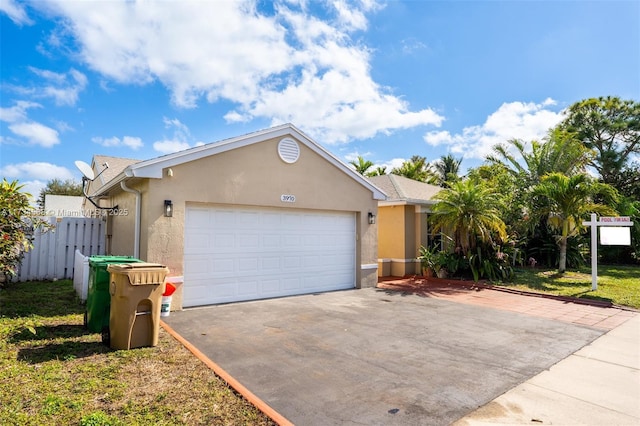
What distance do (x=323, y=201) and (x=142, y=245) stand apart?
16.5 ft

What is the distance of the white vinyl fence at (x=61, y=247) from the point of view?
10508 mm

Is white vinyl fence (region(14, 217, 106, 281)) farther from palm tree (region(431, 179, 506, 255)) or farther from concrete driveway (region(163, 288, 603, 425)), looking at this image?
palm tree (region(431, 179, 506, 255))

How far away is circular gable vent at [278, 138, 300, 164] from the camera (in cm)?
980

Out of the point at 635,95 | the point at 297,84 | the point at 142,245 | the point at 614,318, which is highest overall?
the point at 635,95

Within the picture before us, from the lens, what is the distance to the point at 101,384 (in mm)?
4043

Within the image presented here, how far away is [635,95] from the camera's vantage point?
869 inches

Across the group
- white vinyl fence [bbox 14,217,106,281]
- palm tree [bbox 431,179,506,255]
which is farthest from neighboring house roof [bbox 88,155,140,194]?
palm tree [bbox 431,179,506,255]

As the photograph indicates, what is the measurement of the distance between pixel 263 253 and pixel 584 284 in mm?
10938

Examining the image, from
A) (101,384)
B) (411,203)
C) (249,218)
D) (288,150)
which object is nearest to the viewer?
(101,384)

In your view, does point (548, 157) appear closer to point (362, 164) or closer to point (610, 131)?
point (610, 131)

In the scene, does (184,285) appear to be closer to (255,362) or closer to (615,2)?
(255,362)

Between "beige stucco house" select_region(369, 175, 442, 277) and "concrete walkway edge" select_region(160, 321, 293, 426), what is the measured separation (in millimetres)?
10315

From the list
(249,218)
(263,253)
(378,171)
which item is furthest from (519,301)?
(378,171)

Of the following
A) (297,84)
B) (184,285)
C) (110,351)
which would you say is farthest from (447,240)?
(110,351)
